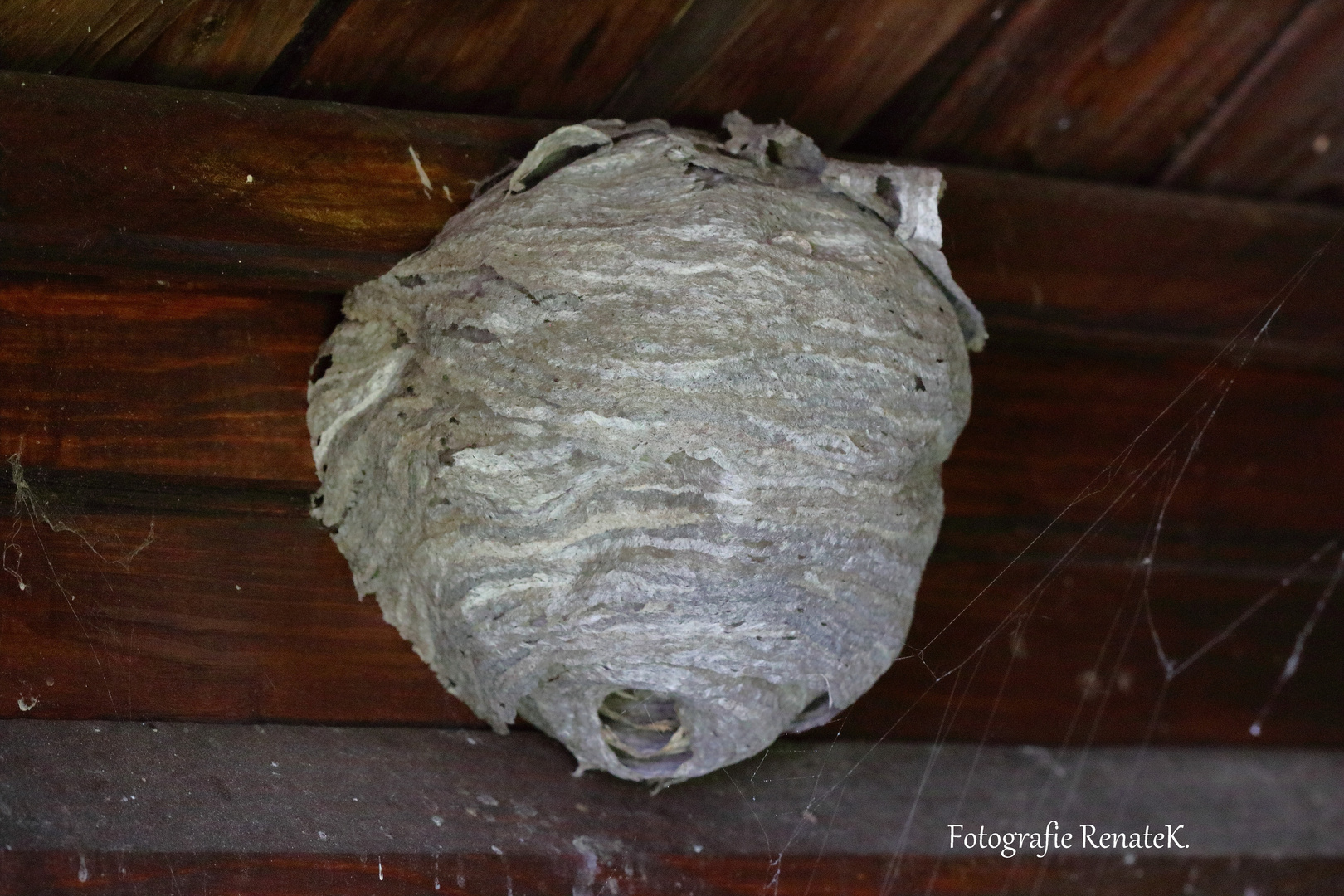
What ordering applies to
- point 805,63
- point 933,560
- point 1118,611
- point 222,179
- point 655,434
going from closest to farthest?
point 655,434 → point 222,179 → point 805,63 → point 933,560 → point 1118,611

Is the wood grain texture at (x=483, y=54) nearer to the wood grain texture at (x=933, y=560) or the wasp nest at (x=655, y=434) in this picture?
the wasp nest at (x=655, y=434)

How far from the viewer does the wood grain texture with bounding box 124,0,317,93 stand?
124 centimetres

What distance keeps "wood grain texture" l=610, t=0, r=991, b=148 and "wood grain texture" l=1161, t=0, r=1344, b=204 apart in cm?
39

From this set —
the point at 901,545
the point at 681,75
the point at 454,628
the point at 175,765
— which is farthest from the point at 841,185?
A: the point at 175,765

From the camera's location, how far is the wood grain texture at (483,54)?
131 cm

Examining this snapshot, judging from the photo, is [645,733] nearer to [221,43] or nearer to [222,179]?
[222,179]

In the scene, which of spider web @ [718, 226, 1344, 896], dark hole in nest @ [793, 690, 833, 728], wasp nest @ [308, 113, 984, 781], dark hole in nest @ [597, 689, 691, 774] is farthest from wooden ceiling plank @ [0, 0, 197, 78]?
spider web @ [718, 226, 1344, 896]

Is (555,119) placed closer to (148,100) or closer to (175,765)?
(148,100)

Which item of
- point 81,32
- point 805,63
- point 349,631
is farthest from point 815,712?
point 81,32

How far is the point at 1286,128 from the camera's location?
171 centimetres

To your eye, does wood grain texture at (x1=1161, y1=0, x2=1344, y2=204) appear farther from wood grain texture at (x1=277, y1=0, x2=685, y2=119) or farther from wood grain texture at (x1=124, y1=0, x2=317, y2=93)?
wood grain texture at (x1=124, y1=0, x2=317, y2=93)

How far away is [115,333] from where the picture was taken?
1248mm

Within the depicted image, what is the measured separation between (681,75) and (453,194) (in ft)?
0.92

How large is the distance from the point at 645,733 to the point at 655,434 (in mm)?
338
